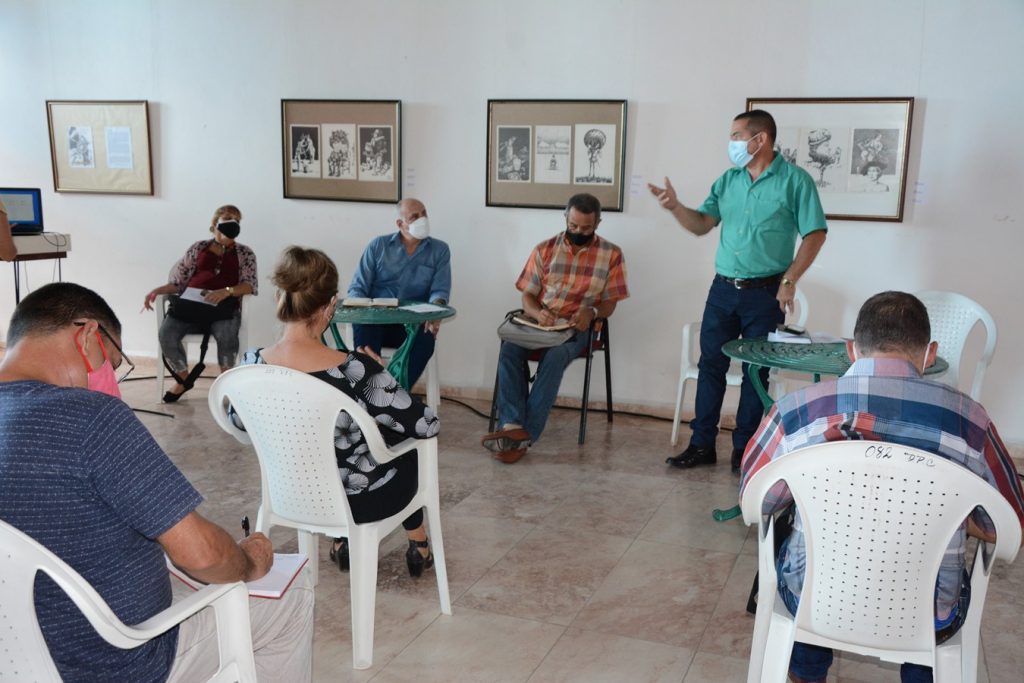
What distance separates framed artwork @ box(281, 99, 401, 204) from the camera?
5.45 m

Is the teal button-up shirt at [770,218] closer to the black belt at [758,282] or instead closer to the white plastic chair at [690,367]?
the black belt at [758,282]

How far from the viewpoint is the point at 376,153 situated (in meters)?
5.49

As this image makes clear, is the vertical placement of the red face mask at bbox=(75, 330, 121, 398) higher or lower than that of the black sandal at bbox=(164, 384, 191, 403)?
higher

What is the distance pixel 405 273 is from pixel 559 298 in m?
0.91

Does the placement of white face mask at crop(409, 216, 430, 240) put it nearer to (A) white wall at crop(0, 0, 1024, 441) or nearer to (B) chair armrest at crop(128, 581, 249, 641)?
(A) white wall at crop(0, 0, 1024, 441)

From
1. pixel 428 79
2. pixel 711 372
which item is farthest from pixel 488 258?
pixel 711 372

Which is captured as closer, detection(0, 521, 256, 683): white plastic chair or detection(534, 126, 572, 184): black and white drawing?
detection(0, 521, 256, 683): white plastic chair

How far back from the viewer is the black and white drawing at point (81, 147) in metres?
6.09

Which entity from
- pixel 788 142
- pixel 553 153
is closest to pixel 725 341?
pixel 788 142

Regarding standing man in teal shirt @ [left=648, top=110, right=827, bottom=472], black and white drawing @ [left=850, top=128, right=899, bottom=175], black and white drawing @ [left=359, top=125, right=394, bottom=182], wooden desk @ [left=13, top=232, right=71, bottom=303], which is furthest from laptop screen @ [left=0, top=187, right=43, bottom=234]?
black and white drawing @ [left=850, top=128, right=899, bottom=175]

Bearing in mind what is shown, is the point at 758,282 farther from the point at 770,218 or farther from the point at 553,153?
the point at 553,153

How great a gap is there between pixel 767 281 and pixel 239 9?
382cm

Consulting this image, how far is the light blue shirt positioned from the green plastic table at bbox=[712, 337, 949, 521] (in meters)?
2.03

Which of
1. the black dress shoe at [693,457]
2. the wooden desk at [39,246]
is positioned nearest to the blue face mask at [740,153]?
the black dress shoe at [693,457]
